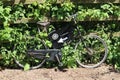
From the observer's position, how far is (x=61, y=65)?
816cm

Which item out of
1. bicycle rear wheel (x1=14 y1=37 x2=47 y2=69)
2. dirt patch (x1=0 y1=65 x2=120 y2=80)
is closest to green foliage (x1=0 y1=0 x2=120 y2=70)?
bicycle rear wheel (x1=14 y1=37 x2=47 y2=69)

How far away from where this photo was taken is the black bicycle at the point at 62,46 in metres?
8.04

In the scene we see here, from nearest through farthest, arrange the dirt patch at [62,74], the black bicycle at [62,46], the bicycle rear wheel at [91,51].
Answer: the dirt patch at [62,74] < the black bicycle at [62,46] < the bicycle rear wheel at [91,51]

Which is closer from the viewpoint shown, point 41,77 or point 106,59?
point 41,77

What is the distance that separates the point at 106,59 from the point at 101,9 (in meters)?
1.05

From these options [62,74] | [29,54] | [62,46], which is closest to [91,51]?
[62,46]

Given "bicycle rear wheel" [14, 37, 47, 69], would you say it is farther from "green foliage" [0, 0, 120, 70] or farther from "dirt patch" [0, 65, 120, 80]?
"dirt patch" [0, 65, 120, 80]

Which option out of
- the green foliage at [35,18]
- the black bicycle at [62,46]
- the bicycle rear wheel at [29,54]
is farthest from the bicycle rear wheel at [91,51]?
the bicycle rear wheel at [29,54]

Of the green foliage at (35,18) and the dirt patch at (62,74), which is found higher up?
the green foliage at (35,18)

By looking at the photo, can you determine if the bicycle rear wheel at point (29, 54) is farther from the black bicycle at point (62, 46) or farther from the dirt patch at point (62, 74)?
the dirt patch at point (62, 74)

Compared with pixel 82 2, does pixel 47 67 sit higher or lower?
lower

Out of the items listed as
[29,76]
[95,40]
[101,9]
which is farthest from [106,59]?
[29,76]

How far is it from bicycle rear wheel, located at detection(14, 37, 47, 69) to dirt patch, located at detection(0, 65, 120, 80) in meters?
0.15

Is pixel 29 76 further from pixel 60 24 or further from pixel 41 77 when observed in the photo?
pixel 60 24
